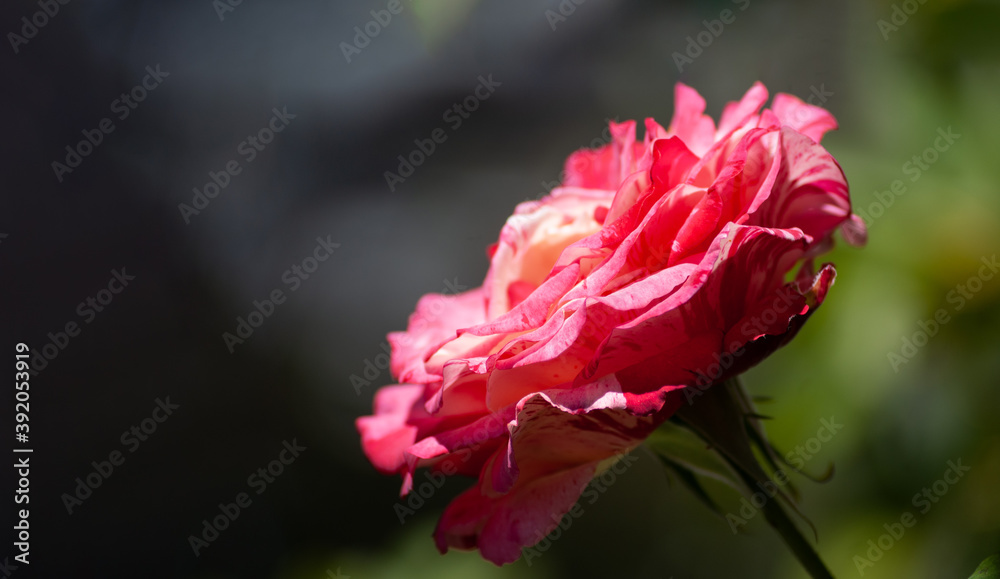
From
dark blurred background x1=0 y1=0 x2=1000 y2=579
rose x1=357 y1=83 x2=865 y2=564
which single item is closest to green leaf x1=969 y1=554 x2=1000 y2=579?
rose x1=357 y1=83 x2=865 y2=564

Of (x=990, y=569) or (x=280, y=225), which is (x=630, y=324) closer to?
(x=990, y=569)

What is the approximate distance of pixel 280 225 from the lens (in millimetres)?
1487

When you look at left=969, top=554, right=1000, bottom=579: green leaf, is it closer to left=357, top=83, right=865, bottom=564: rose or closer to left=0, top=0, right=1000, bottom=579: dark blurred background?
left=357, top=83, right=865, bottom=564: rose

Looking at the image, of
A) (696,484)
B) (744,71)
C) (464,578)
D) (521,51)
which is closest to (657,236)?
(696,484)

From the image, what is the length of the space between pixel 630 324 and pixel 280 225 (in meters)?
1.35

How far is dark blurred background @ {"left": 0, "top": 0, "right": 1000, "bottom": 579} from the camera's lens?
4.14ft

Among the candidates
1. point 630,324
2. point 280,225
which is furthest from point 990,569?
point 280,225

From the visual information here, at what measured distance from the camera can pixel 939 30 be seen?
584 mm

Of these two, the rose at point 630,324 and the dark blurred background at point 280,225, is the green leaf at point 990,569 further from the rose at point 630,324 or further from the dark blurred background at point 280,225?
the dark blurred background at point 280,225

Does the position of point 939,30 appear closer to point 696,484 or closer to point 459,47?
point 696,484

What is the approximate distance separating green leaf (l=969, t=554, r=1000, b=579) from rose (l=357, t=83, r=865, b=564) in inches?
4.0

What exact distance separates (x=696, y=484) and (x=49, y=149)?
4.43ft

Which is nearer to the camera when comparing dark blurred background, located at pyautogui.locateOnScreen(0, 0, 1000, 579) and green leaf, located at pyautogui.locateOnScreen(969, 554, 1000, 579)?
green leaf, located at pyautogui.locateOnScreen(969, 554, 1000, 579)

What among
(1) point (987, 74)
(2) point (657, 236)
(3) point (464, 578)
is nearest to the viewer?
(2) point (657, 236)
